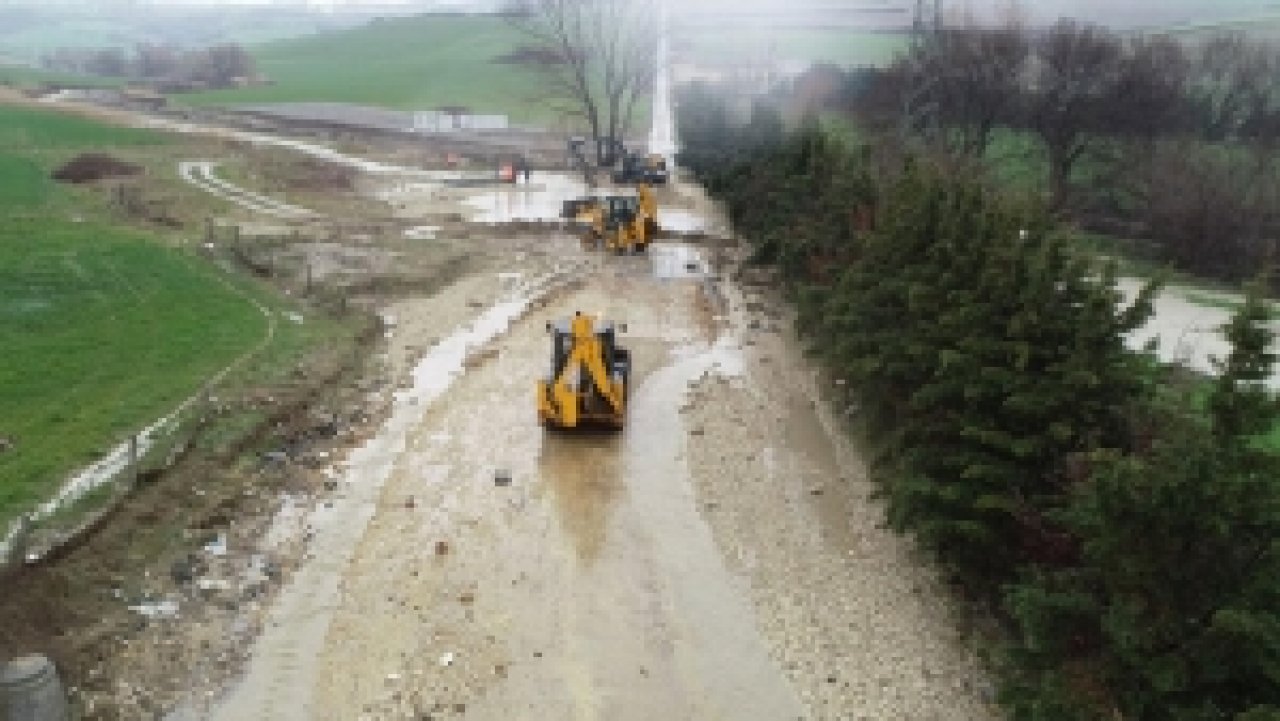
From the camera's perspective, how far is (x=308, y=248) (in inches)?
1377

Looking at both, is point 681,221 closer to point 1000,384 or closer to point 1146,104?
point 1146,104

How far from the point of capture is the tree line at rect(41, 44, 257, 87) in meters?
105

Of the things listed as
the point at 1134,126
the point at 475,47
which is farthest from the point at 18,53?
the point at 1134,126

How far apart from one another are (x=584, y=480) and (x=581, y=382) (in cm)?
250

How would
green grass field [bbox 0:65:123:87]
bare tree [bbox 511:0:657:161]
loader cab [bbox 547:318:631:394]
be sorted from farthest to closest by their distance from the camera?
1. green grass field [bbox 0:65:123:87]
2. bare tree [bbox 511:0:657:161]
3. loader cab [bbox 547:318:631:394]

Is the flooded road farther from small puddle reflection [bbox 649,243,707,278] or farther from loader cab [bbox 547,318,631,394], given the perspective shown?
small puddle reflection [bbox 649,243,707,278]

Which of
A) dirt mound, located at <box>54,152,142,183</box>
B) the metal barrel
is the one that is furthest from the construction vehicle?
dirt mound, located at <box>54,152,142,183</box>

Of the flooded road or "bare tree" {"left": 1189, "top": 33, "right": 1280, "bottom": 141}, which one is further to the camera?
"bare tree" {"left": 1189, "top": 33, "right": 1280, "bottom": 141}

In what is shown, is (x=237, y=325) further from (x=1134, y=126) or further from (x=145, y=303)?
(x=1134, y=126)

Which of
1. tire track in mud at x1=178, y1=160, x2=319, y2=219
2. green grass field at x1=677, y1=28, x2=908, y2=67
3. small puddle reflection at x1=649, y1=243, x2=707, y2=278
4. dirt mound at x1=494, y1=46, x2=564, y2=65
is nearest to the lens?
small puddle reflection at x1=649, y1=243, x2=707, y2=278

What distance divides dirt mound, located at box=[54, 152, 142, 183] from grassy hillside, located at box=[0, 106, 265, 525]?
4618 mm

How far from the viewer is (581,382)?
68.6ft

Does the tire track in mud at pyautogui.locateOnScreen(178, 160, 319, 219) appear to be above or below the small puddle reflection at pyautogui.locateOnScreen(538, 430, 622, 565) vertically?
above


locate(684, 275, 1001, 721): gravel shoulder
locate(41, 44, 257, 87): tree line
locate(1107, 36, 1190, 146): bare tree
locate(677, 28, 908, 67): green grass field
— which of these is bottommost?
locate(684, 275, 1001, 721): gravel shoulder
